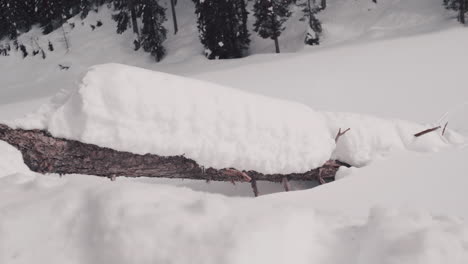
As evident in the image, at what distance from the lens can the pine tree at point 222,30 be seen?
2797cm

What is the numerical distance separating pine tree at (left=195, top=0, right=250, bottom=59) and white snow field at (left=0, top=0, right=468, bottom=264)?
1822cm

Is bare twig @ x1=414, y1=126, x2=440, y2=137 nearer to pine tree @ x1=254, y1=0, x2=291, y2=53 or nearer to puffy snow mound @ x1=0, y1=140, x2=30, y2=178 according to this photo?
puffy snow mound @ x1=0, y1=140, x2=30, y2=178

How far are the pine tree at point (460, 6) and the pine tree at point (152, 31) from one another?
2443 cm

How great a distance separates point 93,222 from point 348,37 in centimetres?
2992

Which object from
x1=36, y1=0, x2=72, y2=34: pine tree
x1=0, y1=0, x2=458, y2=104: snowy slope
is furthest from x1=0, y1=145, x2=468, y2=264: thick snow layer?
x1=36, y1=0, x2=72, y2=34: pine tree

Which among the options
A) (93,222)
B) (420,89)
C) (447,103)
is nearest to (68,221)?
(93,222)

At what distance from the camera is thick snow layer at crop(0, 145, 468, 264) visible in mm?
1493

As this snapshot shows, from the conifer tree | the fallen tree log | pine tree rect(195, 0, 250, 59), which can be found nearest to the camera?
the fallen tree log

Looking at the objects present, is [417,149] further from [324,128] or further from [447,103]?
[447,103]

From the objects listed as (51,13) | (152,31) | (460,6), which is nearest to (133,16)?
(152,31)

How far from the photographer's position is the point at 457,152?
5203mm

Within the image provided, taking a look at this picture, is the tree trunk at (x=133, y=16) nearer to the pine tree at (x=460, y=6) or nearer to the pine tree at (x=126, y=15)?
the pine tree at (x=126, y=15)

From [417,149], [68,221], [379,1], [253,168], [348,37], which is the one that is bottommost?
[348,37]

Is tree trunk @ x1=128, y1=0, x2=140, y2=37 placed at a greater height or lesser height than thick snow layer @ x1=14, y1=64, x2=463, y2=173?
lesser
